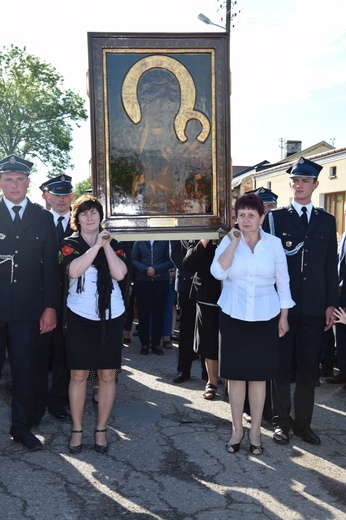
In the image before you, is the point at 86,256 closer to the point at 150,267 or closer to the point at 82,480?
the point at 82,480

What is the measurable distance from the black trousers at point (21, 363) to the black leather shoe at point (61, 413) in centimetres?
55

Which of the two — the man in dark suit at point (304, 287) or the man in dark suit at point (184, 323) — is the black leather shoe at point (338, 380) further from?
the man in dark suit at point (304, 287)

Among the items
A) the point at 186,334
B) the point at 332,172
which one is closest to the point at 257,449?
the point at 186,334

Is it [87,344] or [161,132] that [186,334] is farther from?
[161,132]

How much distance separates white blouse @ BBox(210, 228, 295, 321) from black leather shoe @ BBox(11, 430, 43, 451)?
170 cm

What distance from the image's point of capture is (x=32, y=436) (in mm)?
4180

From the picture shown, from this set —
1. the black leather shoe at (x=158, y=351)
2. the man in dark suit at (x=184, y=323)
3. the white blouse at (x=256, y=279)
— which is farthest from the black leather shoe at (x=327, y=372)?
the white blouse at (x=256, y=279)

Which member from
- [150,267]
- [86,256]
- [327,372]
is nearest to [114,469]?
[86,256]

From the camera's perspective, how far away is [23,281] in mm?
4219

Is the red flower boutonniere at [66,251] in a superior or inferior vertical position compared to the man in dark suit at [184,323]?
superior

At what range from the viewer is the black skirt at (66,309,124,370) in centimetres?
400

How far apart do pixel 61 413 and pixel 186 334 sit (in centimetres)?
187

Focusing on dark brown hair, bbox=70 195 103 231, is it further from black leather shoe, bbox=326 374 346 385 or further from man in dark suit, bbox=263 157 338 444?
black leather shoe, bbox=326 374 346 385

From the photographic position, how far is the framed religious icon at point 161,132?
423cm
